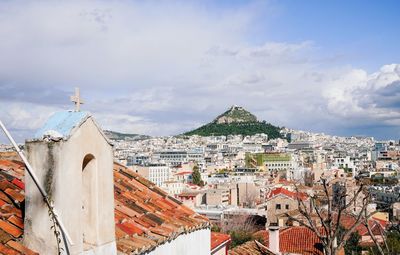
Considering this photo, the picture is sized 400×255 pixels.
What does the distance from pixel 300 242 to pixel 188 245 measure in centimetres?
1632

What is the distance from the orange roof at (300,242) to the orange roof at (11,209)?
16917 millimetres

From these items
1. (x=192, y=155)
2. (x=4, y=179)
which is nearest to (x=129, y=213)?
(x=4, y=179)

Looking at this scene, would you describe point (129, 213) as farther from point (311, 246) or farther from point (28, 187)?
point (311, 246)

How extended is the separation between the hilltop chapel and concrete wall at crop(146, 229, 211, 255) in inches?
0.5

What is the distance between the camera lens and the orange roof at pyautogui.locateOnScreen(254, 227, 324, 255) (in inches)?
845

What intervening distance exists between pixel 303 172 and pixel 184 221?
126528mm

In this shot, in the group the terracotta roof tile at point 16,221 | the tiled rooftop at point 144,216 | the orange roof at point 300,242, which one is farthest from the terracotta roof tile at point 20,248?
the orange roof at point 300,242

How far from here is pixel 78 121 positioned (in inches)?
185

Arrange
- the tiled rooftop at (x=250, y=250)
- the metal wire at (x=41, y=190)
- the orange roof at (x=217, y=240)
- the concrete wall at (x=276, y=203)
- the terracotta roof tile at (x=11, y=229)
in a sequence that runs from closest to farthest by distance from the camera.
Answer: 1. the metal wire at (x=41, y=190)
2. the terracotta roof tile at (x=11, y=229)
3. the orange roof at (x=217, y=240)
4. the tiled rooftop at (x=250, y=250)
5. the concrete wall at (x=276, y=203)

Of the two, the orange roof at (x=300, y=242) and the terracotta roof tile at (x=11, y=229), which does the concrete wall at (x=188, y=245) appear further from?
the orange roof at (x=300, y=242)

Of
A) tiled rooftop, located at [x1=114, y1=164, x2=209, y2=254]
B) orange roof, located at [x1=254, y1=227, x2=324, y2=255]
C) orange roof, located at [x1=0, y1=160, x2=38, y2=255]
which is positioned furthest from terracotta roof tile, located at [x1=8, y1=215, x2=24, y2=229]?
orange roof, located at [x1=254, y1=227, x2=324, y2=255]

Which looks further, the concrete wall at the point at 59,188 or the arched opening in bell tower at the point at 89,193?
the arched opening in bell tower at the point at 89,193

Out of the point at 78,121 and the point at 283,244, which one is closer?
the point at 78,121

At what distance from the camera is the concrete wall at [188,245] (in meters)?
6.23
